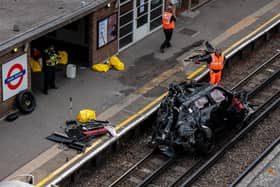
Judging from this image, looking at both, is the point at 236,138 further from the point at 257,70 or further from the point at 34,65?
the point at 34,65

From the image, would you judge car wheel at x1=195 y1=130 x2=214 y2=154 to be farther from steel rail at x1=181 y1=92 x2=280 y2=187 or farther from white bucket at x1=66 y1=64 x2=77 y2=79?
white bucket at x1=66 y1=64 x2=77 y2=79

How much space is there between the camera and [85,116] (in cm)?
2220

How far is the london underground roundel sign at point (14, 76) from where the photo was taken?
22.0 m

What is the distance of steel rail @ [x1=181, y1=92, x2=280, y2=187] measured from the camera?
20.6 m

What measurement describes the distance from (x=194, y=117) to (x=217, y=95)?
131 centimetres

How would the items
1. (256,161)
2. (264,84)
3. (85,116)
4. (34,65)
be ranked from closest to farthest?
(256,161), (85,116), (34,65), (264,84)

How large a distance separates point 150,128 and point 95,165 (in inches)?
111

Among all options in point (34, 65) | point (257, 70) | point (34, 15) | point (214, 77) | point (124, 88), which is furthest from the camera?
point (257, 70)

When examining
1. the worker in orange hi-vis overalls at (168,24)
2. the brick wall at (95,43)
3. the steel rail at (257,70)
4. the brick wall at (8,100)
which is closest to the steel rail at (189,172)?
the steel rail at (257,70)

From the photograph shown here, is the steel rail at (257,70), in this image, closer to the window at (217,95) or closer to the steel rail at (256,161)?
the window at (217,95)

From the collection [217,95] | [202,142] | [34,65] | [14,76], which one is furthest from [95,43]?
[202,142]

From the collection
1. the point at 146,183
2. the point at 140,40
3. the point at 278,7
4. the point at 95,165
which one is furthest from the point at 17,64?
the point at 278,7

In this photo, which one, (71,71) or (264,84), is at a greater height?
(71,71)

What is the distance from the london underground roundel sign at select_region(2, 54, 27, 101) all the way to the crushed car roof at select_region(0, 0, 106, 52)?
0.80 metres
